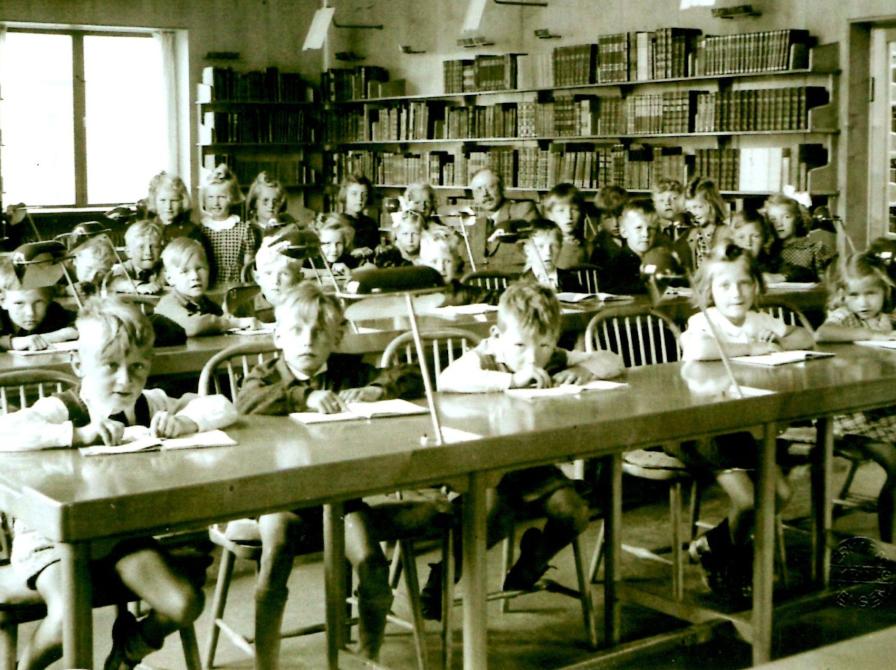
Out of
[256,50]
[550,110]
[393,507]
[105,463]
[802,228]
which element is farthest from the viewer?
[256,50]

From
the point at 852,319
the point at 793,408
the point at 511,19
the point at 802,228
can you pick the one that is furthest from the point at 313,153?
the point at 793,408

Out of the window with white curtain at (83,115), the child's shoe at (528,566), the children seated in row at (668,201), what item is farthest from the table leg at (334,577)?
the window with white curtain at (83,115)

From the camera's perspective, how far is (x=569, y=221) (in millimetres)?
6410

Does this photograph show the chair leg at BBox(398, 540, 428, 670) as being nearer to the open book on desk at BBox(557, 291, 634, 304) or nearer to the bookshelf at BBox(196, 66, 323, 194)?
the open book on desk at BBox(557, 291, 634, 304)

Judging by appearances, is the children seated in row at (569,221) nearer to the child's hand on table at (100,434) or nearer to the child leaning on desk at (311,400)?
the child leaning on desk at (311,400)

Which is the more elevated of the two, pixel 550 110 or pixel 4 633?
pixel 550 110

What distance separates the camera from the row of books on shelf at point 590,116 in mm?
7102

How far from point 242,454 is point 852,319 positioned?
2.43m

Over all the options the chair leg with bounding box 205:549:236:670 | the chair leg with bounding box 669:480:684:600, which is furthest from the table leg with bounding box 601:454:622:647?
the chair leg with bounding box 205:549:236:670

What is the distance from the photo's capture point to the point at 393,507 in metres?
2.97

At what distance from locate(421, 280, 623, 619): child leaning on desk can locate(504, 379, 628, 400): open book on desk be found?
0.08ft

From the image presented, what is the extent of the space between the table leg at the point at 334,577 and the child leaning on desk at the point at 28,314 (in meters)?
1.69

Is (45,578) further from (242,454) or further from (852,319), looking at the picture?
(852,319)

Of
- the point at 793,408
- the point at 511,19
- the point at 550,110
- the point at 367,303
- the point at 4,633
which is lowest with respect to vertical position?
the point at 4,633
